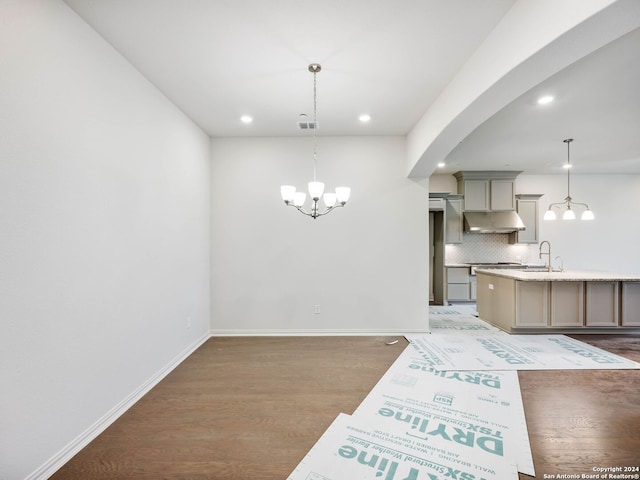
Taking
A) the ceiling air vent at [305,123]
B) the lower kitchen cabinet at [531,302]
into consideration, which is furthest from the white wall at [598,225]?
the ceiling air vent at [305,123]

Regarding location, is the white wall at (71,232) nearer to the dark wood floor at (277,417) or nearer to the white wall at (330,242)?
the dark wood floor at (277,417)

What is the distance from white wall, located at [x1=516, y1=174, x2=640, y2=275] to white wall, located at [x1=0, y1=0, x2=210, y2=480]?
7916mm

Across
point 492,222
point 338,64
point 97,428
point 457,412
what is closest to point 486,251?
point 492,222

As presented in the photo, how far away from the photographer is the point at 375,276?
474cm

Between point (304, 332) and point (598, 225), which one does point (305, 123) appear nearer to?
point (304, 332)

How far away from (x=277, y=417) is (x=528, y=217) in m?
7.26

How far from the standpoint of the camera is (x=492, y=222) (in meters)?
6.92

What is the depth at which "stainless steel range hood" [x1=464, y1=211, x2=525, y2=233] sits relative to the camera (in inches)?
270

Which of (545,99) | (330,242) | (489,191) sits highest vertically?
(545,99)

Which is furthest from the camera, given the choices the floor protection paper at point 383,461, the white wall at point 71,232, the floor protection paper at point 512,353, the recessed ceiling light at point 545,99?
the floor protection paper at point 512,353

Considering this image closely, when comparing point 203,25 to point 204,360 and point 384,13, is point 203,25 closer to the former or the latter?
point 384,13

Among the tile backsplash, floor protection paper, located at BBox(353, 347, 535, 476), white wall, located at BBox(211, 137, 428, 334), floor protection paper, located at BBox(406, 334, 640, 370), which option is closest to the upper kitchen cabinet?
the tile backsplash

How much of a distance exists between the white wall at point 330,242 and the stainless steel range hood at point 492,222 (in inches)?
112

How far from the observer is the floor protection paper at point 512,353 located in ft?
11.5
